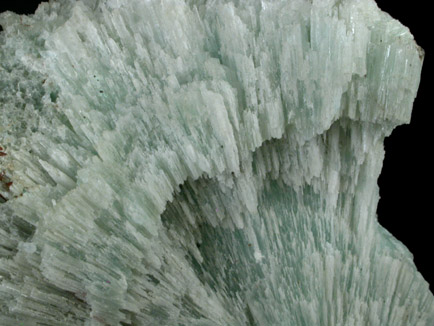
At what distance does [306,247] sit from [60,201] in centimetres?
72

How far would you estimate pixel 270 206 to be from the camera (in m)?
1.92

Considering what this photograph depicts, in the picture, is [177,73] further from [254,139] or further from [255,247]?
[255,247]

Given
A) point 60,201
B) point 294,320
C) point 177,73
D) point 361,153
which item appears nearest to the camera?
point 60,201

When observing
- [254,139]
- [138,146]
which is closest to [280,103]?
[254,139]

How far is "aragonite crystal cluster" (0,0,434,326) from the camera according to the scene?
1.57m

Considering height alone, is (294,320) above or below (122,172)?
below

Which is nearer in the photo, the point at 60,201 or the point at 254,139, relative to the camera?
the point at 60,201

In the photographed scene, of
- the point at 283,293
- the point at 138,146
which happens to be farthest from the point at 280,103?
the point at 283,293

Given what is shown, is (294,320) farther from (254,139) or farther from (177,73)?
(177,73)

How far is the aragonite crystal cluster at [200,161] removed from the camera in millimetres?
1569

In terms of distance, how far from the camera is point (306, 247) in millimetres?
1917

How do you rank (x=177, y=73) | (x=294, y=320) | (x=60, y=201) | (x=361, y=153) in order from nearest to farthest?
(x=60, y=201) < (x=177, y=73) < (x=294, y=320) < (x=361, y=153)

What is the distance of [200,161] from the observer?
64.4 inches

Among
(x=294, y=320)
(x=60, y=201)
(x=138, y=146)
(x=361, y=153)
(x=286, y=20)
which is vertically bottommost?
(x=294, y=320)
